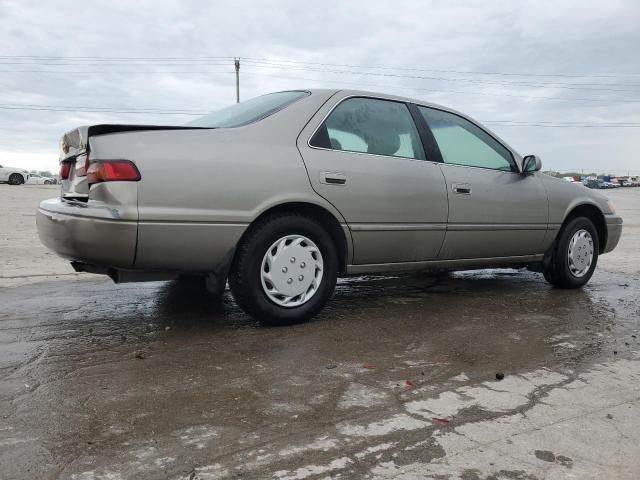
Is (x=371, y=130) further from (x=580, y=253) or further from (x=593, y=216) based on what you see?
(x=593, y=216)

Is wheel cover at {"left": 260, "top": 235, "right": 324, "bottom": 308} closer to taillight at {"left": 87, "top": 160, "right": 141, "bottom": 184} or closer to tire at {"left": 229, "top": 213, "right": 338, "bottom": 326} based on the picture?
tire at {"left": 229, "top": 213, "right": 338, "bottom": 326}

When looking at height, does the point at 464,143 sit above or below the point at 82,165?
above

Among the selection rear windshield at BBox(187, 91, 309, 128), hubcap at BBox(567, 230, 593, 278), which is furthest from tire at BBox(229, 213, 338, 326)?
hubcap at BBox(567, 230, 593, 278)

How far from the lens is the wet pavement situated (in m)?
1.99

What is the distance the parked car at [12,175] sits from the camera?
32656 millimetres

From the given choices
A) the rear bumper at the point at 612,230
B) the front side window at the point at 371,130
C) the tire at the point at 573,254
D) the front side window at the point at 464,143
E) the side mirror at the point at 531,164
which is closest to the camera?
the front side window at the point at 371,130

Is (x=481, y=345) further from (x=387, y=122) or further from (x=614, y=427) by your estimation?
(x=387, y=122)

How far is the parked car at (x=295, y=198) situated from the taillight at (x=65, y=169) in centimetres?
2

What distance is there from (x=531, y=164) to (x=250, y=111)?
8.23 feet

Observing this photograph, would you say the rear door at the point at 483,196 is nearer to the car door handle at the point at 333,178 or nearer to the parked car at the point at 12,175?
the car door handle at the point at 333,178

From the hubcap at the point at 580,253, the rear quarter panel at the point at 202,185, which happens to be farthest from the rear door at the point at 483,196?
the rear quarter panel at the point at 202,185

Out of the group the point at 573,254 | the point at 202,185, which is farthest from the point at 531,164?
the point at 202,185

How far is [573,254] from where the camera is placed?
5.34 meters

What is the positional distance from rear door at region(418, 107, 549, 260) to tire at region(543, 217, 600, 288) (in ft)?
0.98
